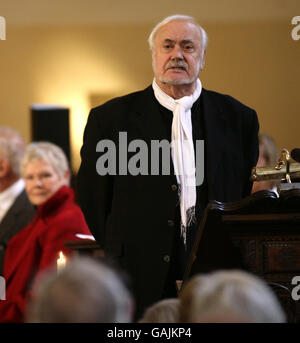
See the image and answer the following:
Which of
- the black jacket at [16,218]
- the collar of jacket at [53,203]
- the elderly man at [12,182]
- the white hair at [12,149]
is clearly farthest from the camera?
the white hair at [12,149]

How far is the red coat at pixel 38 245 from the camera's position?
4871 millimetres

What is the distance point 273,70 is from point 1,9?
2832mm

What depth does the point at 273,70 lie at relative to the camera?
29.4 ft

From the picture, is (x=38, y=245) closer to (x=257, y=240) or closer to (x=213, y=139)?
(x=213, y=139)

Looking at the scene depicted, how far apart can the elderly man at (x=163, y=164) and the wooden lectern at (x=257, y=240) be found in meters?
0.55

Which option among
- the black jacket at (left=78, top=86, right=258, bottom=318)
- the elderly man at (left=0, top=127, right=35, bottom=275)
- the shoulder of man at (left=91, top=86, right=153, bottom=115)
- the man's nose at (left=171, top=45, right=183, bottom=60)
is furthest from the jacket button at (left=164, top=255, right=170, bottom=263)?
the elderly man at (left=0, top=127, right=35, bottom=275)

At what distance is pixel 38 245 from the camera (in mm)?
5121

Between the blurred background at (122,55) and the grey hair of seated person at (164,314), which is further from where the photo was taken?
the blurred background at (122,55)

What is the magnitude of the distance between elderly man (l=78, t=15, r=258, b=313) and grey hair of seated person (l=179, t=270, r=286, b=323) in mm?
1741

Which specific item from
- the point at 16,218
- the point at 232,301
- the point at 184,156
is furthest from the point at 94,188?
the point at 16,218

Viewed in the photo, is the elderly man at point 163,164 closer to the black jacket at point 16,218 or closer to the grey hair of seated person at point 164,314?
the grey hair of seated person at point 164,314

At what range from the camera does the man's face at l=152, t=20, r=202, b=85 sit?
357 cm

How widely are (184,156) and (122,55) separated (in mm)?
6059

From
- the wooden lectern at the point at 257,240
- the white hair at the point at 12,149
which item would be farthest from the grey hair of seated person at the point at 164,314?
the white hair at the point at 12,149
